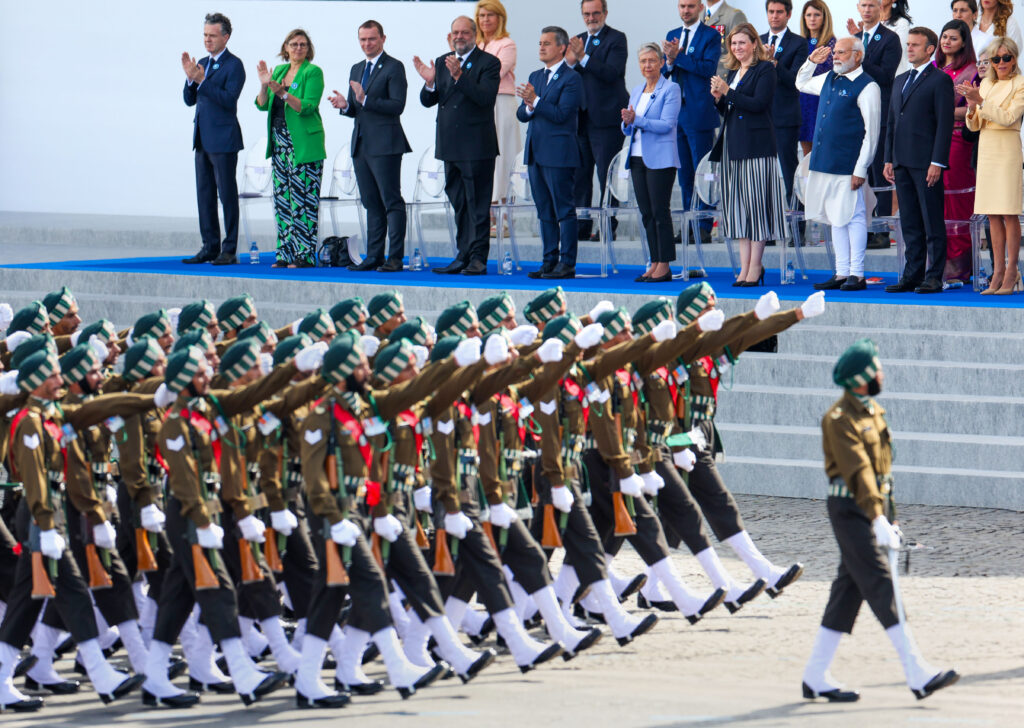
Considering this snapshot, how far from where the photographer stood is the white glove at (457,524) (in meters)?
7.39

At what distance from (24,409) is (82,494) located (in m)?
0.41

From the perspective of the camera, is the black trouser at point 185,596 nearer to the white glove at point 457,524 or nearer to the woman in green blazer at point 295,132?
the white glove at point 457,524

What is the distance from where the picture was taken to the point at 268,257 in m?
15.8

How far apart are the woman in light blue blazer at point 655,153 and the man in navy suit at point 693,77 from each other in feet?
1.45

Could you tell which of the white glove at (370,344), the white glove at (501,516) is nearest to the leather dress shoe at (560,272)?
the white glove at (370,344)

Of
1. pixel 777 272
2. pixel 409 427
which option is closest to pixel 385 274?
pixel 777 272

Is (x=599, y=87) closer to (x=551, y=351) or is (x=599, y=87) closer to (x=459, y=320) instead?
(x=459, y=320)

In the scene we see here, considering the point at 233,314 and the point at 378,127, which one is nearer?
the point at 233,314

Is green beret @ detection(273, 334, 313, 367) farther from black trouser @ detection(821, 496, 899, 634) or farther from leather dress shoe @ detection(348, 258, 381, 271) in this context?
leather dress shoe @ detection(348, 258, 381, 271)

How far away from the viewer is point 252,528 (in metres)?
7.18

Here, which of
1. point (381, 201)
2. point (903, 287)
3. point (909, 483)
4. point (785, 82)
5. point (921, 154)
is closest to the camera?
point (909, 483)

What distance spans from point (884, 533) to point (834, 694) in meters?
0.64

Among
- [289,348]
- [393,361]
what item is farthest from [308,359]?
[289,348]

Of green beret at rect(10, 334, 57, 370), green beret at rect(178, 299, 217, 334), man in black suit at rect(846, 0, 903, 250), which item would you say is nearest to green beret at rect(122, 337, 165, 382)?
green beret at rect(10, 334, 57, 370)
